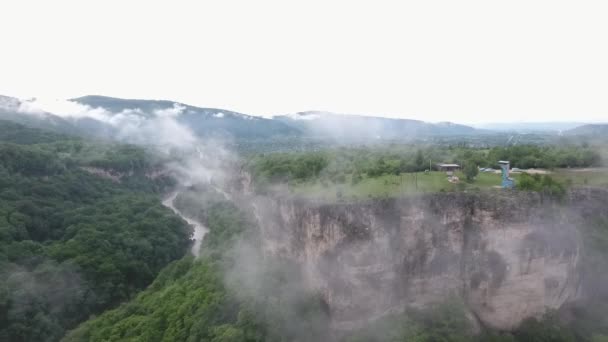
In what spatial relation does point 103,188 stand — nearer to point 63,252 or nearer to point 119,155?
point 119,155

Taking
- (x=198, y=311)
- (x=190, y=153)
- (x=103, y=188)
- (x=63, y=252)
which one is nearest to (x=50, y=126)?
(x=190, y=153)

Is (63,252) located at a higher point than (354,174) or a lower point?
lower

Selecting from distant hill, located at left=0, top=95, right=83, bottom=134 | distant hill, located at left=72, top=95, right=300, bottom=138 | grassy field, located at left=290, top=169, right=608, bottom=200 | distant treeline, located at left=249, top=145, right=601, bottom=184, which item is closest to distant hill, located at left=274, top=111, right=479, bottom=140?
distant hill, located at left=72, top=95, right=300, bottom=138

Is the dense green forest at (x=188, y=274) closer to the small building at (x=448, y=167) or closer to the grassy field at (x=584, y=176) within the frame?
the small building at (x=448, y=167)

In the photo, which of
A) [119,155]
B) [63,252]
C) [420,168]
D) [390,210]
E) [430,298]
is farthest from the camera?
[119,155]

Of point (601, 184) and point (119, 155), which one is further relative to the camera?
point (119, 155)

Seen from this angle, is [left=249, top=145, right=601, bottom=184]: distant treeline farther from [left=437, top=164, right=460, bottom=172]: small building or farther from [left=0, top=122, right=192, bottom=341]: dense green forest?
[left=0, top=122, right=192, bottom=341]: dense green forest

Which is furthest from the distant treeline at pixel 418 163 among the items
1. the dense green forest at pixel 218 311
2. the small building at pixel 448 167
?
the dense green forest at pixel 218 311
